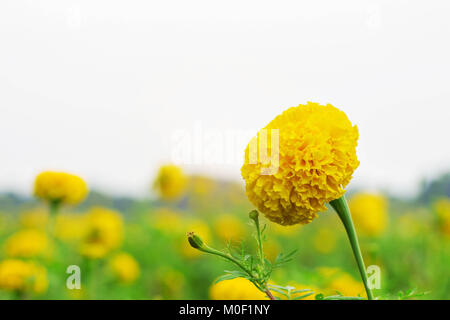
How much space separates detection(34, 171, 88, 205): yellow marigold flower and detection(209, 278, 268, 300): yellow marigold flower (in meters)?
0.50

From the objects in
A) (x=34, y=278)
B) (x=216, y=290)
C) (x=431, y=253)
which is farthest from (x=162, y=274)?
(x=431, y=253)

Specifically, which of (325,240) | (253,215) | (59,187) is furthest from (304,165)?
(325,240)

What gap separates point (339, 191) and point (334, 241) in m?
1.56

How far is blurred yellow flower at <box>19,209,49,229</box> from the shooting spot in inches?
75.6

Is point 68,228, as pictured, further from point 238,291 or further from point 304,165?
point 304,165

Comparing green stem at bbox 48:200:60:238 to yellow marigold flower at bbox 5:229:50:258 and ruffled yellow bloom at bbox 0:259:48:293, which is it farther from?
yellow marigold flower at bbox 5:229:50:258

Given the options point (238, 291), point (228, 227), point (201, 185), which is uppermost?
point (201, 185)

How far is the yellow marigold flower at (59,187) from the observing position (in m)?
1.08

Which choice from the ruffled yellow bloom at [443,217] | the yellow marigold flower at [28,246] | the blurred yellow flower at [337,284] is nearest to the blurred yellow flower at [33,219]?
the yellow marigold flower at [28,246]

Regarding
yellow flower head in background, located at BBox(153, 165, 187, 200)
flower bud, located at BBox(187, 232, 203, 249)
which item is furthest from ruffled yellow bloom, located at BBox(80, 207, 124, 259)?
flower bud, located at BBox(187, 232, 203, 249)

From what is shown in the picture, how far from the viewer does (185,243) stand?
1632 millimetres

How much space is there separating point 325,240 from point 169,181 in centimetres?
74

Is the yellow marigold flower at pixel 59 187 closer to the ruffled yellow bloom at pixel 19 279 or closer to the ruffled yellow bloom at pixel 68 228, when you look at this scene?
the ruffled yellow bloom at pixel 19 279
